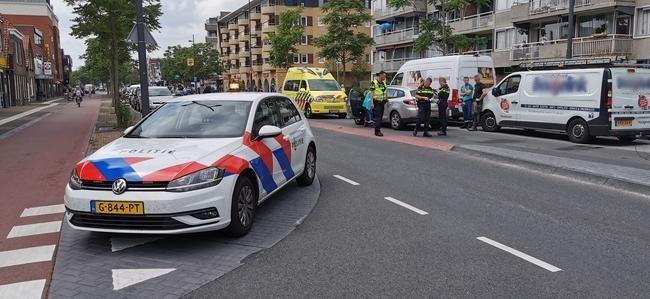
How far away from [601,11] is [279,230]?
30.5m

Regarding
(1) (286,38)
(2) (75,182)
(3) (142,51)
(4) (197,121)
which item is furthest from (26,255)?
(1) (286,38)

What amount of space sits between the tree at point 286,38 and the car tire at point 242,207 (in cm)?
5385

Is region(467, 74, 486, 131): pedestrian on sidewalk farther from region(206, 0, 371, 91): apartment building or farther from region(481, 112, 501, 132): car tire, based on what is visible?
region(206, 0, 371, 91): apartment building

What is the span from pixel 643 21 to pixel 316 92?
1794 centimetres

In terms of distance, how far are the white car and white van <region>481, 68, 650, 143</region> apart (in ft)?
32.5

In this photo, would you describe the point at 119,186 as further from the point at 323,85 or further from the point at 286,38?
the point at 286,38

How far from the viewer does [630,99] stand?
13.8m

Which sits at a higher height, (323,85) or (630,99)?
(323,85)

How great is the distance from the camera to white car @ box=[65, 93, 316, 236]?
17.0ft

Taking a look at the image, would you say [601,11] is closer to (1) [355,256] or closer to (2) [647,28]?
(2) [647,28]

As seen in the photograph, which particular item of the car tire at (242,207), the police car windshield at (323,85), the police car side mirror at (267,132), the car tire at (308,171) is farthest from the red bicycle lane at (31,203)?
the police car windshield at (323,85)

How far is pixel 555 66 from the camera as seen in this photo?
50.0 feet

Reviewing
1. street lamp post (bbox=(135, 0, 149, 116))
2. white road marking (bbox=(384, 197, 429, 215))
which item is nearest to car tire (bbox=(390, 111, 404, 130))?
street lamp post (bbox=(135, 0, 149, 116))

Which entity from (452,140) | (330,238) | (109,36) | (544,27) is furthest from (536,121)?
(544,27)
